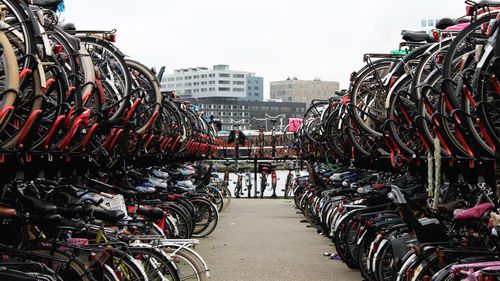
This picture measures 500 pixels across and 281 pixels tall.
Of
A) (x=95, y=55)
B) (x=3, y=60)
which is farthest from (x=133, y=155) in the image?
(x=3, y=60)

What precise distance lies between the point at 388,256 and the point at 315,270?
9.67 ft

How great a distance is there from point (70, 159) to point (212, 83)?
5805 centimetres

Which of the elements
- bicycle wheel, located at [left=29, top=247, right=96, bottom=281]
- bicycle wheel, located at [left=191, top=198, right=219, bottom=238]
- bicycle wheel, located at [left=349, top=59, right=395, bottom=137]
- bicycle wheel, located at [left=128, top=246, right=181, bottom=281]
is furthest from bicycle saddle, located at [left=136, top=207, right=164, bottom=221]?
bicycle wheel, located at [left=191, top=198, right=219, bottom=238]

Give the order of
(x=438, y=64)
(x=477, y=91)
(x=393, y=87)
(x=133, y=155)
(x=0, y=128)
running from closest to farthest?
(x=0, y=128)
(x=477, y=91)
(x=438, y=64)
(x=393, y=87)
(x=133, y=155)

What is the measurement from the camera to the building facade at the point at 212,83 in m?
61.4

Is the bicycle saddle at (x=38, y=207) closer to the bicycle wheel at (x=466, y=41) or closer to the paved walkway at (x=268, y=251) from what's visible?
the bicycle wheel at (x=466, y=41)

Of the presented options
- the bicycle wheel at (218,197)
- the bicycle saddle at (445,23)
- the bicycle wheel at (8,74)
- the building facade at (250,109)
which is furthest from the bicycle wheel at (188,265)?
the building facade at (250,109)

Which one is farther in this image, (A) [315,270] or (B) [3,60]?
(A) [315,270]

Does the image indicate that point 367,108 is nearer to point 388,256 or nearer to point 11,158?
point 388,256

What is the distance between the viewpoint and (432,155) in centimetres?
836

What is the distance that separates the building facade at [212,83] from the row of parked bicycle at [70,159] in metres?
47.8

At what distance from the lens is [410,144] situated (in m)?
10.0

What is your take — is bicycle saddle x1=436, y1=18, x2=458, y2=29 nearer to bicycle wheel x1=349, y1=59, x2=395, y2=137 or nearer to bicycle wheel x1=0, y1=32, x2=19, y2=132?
bicycle wheel x1=349, y1=59, x2=395, y2=137

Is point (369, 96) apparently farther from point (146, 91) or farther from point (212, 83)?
point (212, 83)
